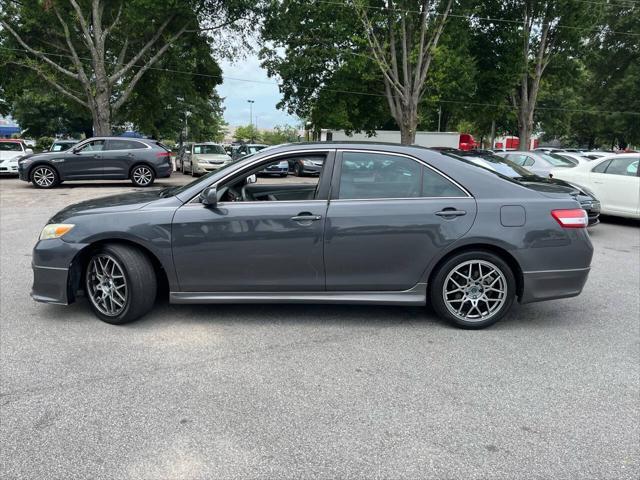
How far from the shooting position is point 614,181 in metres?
10.4

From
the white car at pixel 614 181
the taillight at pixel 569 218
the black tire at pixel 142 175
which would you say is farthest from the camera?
the black tire at pixel 142 175

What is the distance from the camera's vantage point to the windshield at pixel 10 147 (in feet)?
69.5

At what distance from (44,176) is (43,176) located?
32 mm

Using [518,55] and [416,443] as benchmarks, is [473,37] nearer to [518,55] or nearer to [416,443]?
[518,55]

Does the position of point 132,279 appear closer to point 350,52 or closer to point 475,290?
point 475,290

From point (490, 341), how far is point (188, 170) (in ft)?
75.0

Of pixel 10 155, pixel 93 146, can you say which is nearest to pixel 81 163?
Answer: pixel 93 146

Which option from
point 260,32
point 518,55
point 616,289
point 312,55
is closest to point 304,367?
point 616,289

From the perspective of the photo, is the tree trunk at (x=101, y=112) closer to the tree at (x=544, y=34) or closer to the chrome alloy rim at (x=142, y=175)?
the chrome alloy rim at (x=142, y=175)

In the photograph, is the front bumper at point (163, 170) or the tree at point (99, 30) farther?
the tree at point (99, 30)

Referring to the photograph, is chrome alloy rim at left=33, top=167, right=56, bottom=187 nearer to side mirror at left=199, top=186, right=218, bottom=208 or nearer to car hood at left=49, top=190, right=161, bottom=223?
car hood at left=49, top=190, right=161, bottom=223

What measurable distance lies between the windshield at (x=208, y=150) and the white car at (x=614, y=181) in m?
16.5

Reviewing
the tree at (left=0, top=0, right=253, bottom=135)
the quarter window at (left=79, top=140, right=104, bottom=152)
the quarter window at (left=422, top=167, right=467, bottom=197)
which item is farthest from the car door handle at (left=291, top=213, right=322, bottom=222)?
the tree at (left=0, top=0, right=253, bottom=135)

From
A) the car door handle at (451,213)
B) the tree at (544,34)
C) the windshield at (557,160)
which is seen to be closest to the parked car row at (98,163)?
the windshield at (557,160)
